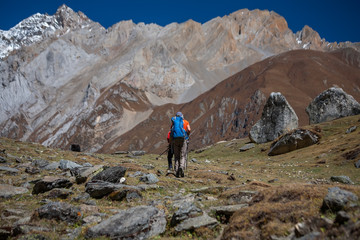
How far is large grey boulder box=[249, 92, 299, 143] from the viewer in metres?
39.1

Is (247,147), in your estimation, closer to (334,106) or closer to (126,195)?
(334,106)

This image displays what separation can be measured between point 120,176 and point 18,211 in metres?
3.96

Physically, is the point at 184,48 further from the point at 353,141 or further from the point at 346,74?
the point at 353,141

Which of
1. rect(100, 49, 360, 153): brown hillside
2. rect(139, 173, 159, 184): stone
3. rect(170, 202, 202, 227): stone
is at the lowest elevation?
rect(170, 202, 202, 227): stone

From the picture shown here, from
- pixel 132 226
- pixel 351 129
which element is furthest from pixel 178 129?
pixel 351 129

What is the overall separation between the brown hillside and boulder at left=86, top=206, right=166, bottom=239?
75.8m

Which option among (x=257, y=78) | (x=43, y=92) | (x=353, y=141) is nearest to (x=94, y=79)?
(x=43, y=92)

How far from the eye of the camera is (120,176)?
10.7 meters

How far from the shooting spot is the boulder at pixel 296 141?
3095 centimetres

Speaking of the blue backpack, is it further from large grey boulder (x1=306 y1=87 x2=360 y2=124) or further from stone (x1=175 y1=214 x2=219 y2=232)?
large grey boulder (x1=306 y1=87 x2=360 y2=124)

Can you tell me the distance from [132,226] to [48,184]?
4.59m

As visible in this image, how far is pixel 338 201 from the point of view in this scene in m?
4.95

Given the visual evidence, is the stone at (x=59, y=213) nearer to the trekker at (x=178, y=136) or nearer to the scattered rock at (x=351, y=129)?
the trekker at (x=178, y=136)

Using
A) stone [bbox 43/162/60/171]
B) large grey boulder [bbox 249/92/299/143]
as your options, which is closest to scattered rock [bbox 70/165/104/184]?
stone [bbox 43/162/60/171]
